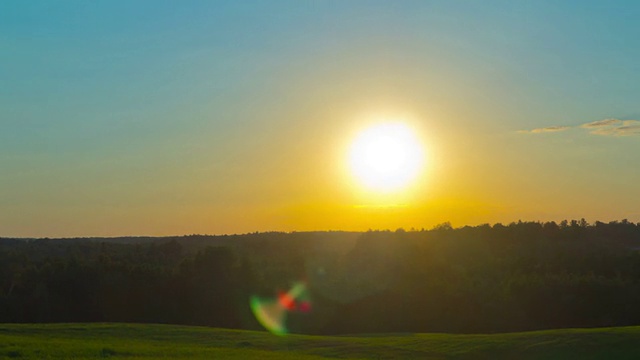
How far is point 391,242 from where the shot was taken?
84188mm

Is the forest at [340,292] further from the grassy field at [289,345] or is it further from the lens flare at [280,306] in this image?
the grassy field at [289,345]

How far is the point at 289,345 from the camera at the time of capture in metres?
34.2

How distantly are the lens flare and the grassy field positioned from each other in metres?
20.6

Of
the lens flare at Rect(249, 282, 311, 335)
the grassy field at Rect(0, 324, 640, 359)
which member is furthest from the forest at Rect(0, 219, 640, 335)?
the grassy field at Rect(0, 324, 640, 359)

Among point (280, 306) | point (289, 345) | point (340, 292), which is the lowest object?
point (289, 345)

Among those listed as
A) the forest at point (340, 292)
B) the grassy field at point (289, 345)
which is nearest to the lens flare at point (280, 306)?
the forest at point (340, 292)

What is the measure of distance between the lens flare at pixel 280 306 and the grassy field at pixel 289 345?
20641 millimetres

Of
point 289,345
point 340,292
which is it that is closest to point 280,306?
point 340,292

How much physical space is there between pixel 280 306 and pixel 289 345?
2757 centimetres

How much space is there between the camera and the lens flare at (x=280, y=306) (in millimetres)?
58469

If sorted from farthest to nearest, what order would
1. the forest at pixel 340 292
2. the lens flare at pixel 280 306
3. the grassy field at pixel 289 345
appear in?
the lens flare at pixel 280 306 → the forest at pixel 340 292 → the grassy field at pixel 289 345

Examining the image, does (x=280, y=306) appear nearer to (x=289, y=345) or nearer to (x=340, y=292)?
(x=340, y=292)

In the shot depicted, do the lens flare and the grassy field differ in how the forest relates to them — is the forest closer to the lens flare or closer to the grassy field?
the lens flare

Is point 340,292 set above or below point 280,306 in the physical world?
above
